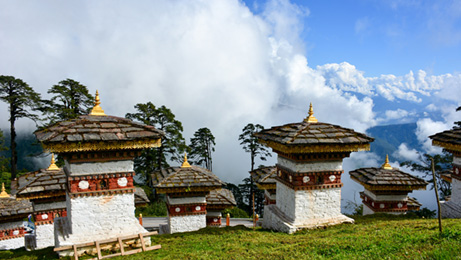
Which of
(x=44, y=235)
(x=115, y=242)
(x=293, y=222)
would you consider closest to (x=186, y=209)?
(x=115, y=242)

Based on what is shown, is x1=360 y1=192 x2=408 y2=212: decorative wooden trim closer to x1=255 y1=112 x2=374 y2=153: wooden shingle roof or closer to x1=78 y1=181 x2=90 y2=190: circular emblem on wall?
x1=255 y1=112 x2=374 y2=153: wooden shingle roof

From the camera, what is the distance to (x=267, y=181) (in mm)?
13531

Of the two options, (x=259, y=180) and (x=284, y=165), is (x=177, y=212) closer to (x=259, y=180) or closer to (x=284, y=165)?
(x=259, y=180)

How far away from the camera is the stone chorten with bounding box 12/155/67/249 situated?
11.2 m

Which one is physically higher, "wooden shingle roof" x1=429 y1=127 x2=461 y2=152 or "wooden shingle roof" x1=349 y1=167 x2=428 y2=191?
"wooden shingle roof" x1=429 y1=127 x2=461 y2=152

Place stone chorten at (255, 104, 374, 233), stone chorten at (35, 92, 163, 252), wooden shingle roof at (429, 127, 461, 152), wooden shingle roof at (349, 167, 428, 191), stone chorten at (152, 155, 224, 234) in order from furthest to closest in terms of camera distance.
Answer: wooden shingle roof at (349, 167, 428, 191) → stone chorten at (152, 155, 224, 234) → wooden shingle roof at (429, 127, 461, 152) → stone chorten at (255, 104, 374, 233) → stone chorten at (35, 92, 163, 252)

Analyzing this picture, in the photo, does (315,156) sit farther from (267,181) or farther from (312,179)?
(267,181)

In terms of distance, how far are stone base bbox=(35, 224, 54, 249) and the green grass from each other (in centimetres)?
446

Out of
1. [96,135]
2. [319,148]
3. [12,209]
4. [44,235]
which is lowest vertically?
[44,235]

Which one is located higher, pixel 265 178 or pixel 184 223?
pixel 265 178

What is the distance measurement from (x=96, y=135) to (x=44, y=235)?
25.4 feet

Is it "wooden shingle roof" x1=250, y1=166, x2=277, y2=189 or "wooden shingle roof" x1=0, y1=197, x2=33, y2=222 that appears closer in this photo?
"wooden shingle roof" x1=0, y1=197, x2=33, y2=222

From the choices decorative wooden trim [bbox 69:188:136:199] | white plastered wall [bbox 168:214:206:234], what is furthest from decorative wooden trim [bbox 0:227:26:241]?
decorative wooden trim [bbox 69:188:136:199]

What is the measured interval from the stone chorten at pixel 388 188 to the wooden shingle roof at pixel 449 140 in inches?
68.2
